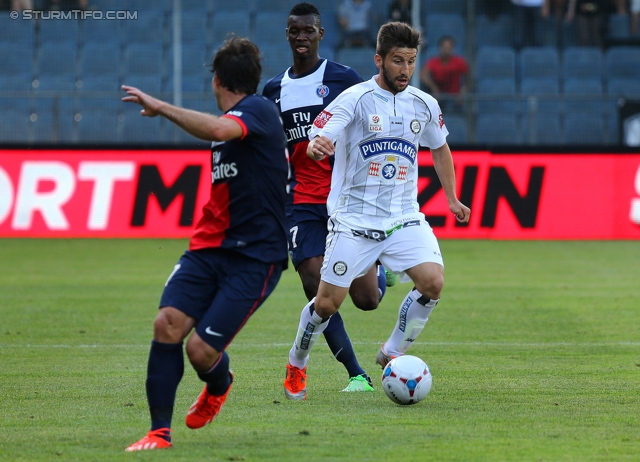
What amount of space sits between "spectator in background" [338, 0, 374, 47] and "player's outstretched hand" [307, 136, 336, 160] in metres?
14.2

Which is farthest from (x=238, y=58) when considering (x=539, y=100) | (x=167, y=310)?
(x=539, y=100)

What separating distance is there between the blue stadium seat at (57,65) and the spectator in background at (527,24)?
8667 mm

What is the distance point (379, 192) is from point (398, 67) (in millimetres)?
772

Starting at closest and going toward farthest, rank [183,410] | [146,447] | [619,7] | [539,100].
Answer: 1. [146,447]
2. [183,410]
3. [539,100]
4. [619,7]

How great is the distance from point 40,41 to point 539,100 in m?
9.70

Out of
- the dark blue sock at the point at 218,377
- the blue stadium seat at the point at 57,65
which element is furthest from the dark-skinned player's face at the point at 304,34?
the blue stadium seat at the point at 57,65

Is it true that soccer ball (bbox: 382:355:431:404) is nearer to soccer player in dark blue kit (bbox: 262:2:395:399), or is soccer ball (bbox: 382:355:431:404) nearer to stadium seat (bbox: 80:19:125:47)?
soccer player in dark blue kit (bbox: 262:2:395:399)

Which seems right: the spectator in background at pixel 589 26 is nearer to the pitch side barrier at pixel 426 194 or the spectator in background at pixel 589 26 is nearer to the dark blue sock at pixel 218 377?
the pitch side barrier at pixel 426 194

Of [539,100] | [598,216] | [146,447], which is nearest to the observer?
[146,447]

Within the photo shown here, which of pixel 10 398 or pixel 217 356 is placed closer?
pixel 217 356

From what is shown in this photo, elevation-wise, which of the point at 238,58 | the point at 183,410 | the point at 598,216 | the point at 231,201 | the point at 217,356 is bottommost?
the point at 598,216

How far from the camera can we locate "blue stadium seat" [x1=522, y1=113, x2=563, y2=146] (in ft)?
62.8

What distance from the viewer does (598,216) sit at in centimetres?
1750

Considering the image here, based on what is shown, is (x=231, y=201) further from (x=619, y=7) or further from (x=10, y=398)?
(x=619, y=7)
